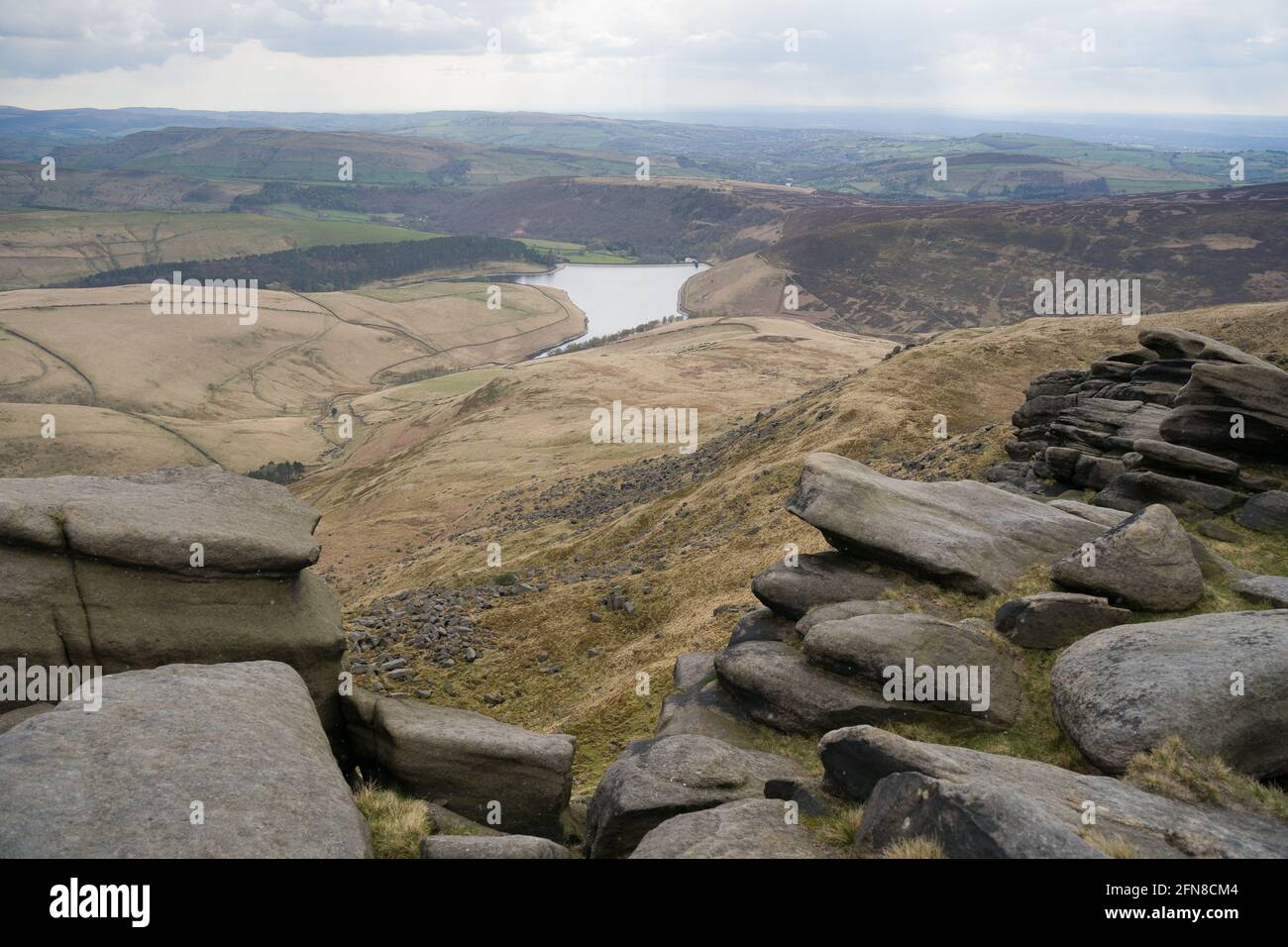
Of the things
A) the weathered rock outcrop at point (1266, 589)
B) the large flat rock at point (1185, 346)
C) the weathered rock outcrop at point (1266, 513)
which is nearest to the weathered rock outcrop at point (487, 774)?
A: the weathered rock outcrop at point (1266, 589)

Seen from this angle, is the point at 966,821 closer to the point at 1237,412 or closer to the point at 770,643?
the point at 770,643

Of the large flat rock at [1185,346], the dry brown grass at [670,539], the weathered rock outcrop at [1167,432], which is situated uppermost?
the large flat rock at [1185,346]

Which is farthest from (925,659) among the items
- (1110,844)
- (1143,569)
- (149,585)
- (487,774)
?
(149,585)

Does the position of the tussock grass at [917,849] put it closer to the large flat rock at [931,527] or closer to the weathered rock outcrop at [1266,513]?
the large flat rock at [931,527]

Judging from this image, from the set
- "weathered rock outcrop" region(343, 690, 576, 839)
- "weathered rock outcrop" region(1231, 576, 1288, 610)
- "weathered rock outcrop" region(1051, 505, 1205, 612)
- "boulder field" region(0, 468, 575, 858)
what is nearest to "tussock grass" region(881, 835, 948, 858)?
"boulder field" region(0, 468, 575, 858)

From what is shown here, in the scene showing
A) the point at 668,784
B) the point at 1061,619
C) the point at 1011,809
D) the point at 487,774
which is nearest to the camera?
the point at 1011,809
